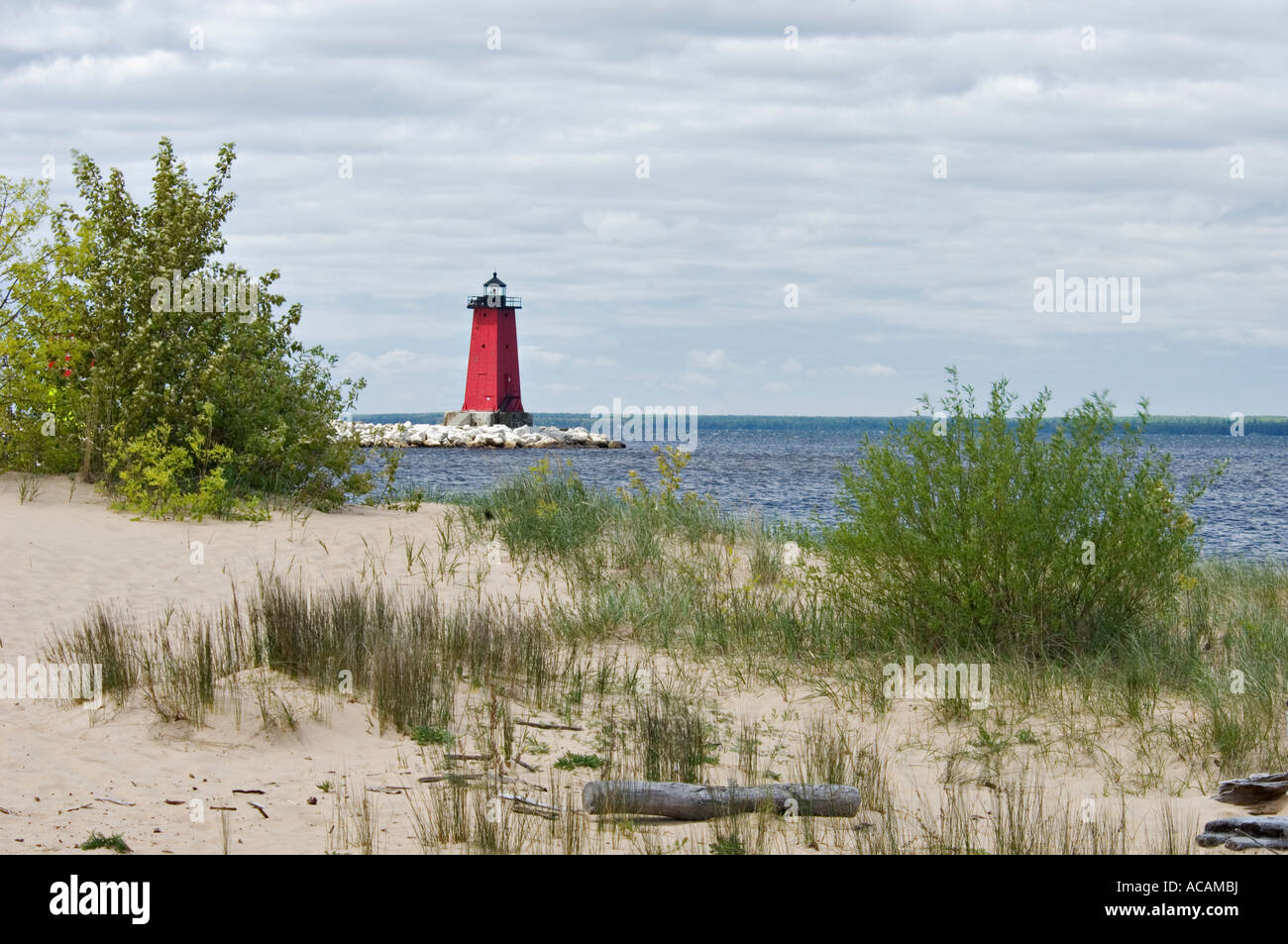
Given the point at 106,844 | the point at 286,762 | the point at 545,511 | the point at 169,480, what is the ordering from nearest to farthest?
the point at 106,844 < the point at 286,762 < the point at 545,511 < the point at 169,480

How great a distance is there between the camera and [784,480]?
41844mm

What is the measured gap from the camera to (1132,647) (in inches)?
350

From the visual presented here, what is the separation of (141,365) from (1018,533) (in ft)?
40.0

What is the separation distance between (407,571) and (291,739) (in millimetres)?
5677

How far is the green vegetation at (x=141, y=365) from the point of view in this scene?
15.3 m

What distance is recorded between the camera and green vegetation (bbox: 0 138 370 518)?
1534cm

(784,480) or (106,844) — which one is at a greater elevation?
(784,480)

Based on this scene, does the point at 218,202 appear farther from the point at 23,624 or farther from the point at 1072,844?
the point at 1072,844

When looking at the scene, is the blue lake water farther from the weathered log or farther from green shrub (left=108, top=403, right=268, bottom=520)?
the weathered log

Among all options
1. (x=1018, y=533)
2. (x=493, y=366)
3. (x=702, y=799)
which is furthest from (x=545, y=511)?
(x=493, y=366)

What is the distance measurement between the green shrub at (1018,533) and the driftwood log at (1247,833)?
11.2ft

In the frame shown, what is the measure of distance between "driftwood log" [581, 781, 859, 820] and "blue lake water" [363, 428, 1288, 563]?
15.4ft

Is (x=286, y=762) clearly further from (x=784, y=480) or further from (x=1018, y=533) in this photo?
(x=784, y=480)

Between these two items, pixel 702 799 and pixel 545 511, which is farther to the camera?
pixel 545 511
